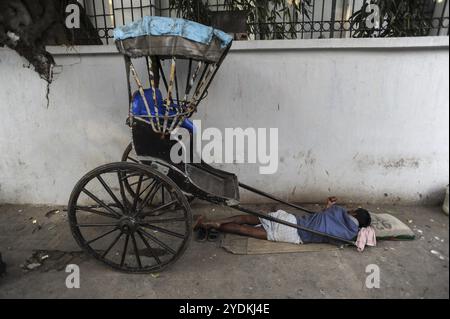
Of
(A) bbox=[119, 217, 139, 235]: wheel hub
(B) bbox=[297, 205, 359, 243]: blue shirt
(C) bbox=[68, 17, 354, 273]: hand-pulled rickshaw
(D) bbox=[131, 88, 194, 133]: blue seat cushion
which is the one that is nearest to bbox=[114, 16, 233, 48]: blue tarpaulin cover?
(C) bbox=[68, 17, 354, 273]: hand-pulled rickshaw

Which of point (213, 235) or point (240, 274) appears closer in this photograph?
point (240, 274)

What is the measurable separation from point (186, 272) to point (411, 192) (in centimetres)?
247

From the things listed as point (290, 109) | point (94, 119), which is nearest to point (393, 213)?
point (290, 109)

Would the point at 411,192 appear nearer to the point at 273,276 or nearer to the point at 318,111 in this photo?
the point at 318,111

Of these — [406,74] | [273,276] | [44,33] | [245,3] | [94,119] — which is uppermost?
[245,3]

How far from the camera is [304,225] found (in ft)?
10.1

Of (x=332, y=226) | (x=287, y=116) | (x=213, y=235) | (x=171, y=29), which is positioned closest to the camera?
(x=171, y=29)

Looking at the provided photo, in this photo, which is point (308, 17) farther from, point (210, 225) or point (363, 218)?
point (210, 225)

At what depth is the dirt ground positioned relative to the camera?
248 cm

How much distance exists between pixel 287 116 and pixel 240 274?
5.45 feet

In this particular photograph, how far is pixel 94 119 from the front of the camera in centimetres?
361

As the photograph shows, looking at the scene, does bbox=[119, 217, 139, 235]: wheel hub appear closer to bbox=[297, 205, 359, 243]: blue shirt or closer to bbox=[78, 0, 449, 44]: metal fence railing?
bbox=[297, 205, 359, 243]: blue shirt

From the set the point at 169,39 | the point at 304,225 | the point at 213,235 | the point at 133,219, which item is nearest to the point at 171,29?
the point at 169,39

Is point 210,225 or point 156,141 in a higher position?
point 156,141
